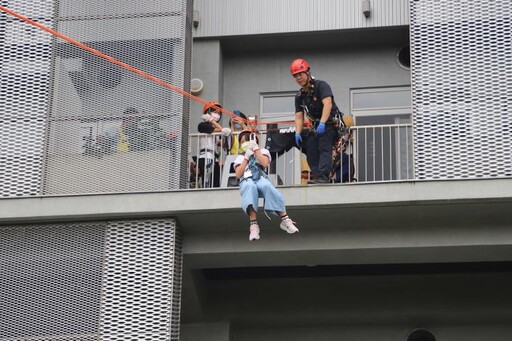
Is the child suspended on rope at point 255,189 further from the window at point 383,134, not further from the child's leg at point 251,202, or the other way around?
the window at point 383,134

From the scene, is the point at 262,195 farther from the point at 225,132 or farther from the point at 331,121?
the point at 225,132

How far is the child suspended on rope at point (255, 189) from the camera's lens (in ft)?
49.0

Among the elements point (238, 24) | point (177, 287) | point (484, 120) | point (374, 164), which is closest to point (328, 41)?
point (238, 24)

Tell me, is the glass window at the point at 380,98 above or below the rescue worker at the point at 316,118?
above

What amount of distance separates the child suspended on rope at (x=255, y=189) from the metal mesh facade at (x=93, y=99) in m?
1.68

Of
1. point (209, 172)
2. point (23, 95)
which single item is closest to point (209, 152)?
point (209, 172)

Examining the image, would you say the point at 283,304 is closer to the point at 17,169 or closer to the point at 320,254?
the point at 320,254

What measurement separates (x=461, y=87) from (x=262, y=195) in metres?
3.30

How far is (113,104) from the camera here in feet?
56.0

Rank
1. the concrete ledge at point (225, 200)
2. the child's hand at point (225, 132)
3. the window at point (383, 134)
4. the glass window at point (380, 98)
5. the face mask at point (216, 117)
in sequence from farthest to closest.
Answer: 1. the glass window at point (380, 98)
2. the face mask at point (216, 117)
3. the window at point (383, 134)
4. the child's hand at point (225, 132)
5. the concrete ledge at point (225, 200)

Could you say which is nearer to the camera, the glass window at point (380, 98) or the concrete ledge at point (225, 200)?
the concrete ledge at point (225, 200)

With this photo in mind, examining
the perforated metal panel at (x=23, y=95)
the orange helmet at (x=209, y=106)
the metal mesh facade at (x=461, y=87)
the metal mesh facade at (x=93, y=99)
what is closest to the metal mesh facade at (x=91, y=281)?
the metal mesh facade at (x=93, y=99)

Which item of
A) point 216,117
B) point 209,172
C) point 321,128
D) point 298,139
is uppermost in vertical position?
point 216,117

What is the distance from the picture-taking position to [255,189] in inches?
592
